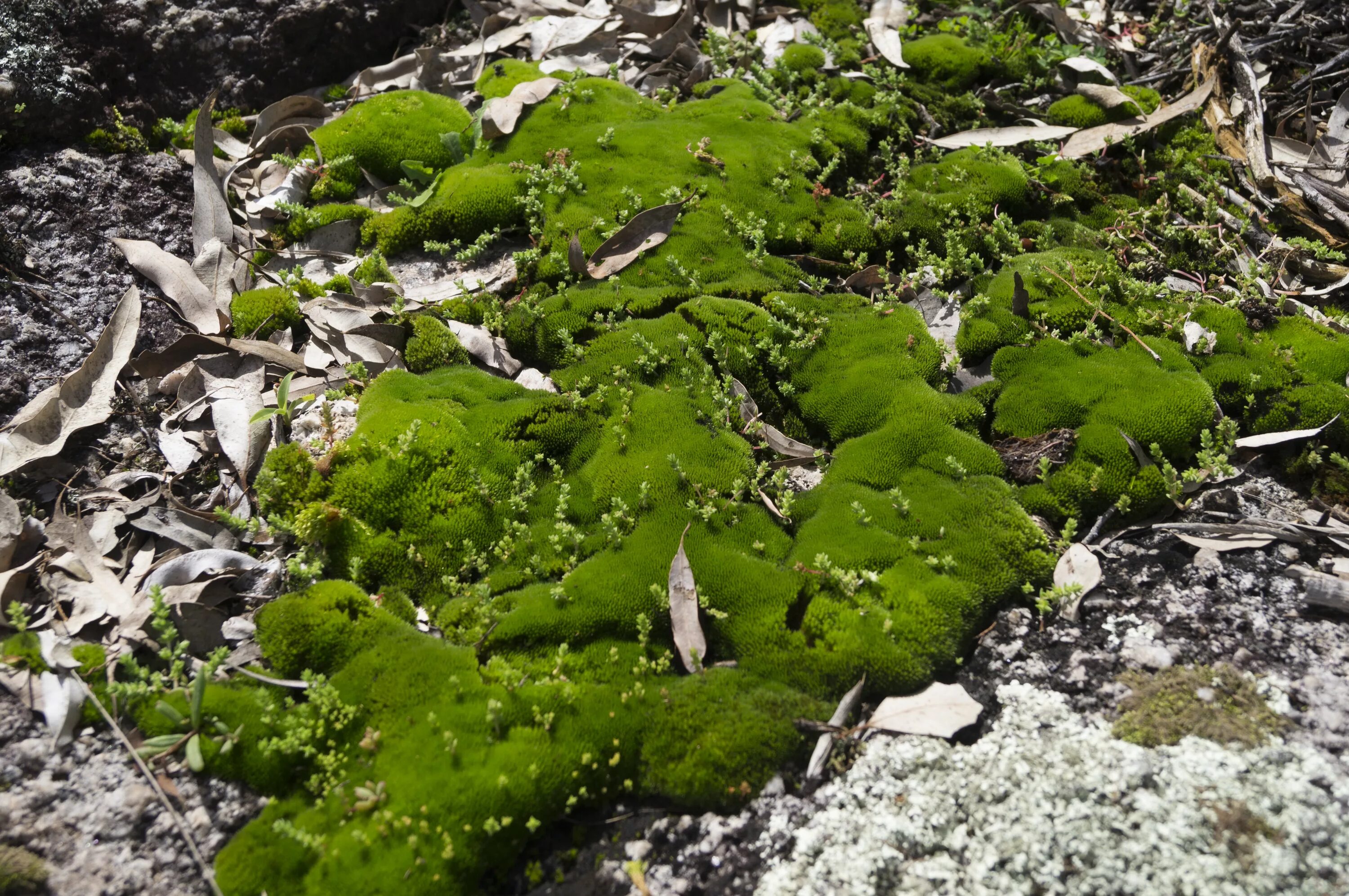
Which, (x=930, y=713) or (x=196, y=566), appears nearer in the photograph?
(x=930, y=713)

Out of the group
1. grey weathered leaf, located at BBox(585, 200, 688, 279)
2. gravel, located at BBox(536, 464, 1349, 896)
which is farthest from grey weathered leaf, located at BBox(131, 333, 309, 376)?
gravel, located at BBox(536, 464, 1349, 896)

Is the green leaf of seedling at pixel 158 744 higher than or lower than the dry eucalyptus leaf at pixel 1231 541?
higher

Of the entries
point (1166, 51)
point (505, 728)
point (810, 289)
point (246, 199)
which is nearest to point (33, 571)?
point (505, 728)

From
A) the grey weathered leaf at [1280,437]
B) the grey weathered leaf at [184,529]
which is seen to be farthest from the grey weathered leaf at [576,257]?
the grey weathered leaf at [1280,437]

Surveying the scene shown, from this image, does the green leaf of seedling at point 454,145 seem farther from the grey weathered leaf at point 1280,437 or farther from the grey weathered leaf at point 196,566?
the grey weathered leaf at point 1280,437

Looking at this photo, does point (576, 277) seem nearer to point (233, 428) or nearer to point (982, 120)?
point (233, 428)

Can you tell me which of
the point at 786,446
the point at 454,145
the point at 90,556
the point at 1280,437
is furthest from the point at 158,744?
the point at 1280,437

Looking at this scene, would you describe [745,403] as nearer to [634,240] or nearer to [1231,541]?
[634,240]
